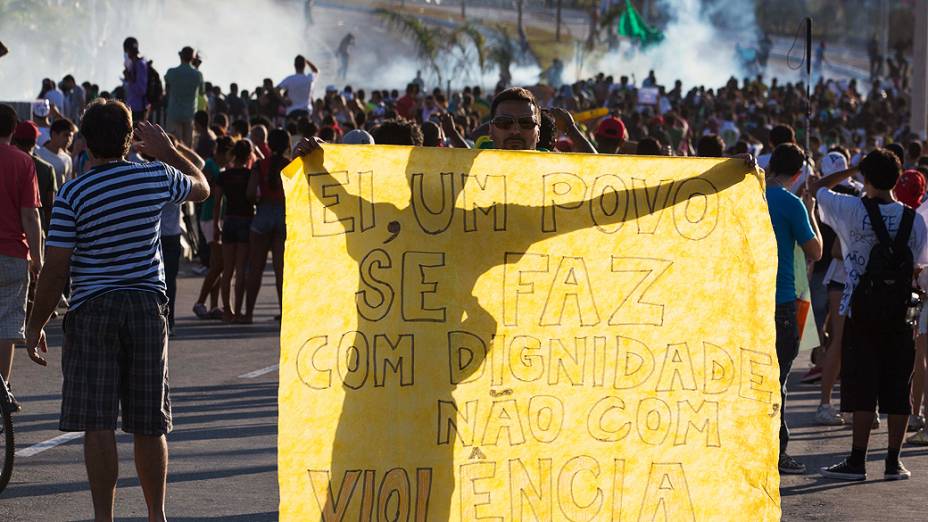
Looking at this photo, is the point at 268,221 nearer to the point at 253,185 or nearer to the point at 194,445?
the point at 253,185

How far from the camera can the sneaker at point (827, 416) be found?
10477 millimetres

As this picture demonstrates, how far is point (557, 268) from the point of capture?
5.88 metres

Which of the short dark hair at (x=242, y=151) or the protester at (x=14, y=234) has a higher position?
the short dark hair at (x=242, y=151)

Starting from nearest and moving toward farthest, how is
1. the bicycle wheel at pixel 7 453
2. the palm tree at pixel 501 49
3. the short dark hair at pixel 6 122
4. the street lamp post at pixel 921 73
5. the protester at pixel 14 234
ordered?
the bicycle wheel at pixel 7 453
the protester at pixel 14 234
the short dark hair at pixel 6 122
the street lamp post at pixel 921 73
the palm tree at pixel 501 49

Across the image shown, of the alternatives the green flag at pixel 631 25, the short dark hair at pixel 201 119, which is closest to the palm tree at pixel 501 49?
the green flag at pixel 631 25

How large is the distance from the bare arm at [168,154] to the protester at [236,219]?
28.1 feet

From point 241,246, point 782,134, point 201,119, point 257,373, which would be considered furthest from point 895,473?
point 201,119

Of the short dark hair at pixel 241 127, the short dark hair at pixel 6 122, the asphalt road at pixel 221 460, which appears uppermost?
the short dark hair at pixel 241 127

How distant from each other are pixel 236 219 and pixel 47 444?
6694 millimetres

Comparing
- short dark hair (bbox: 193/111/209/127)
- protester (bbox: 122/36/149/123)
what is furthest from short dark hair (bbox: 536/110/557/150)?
protester (bbox: 122/36/149/123)

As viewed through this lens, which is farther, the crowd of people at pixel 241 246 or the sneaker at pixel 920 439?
the sneaker at pixel 920 439

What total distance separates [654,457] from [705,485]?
21cm

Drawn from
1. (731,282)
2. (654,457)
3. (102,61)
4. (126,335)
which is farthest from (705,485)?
(102,61)

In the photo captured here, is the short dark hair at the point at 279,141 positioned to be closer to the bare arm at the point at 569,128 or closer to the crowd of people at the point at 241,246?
the crowd of people at the point at 241,246
